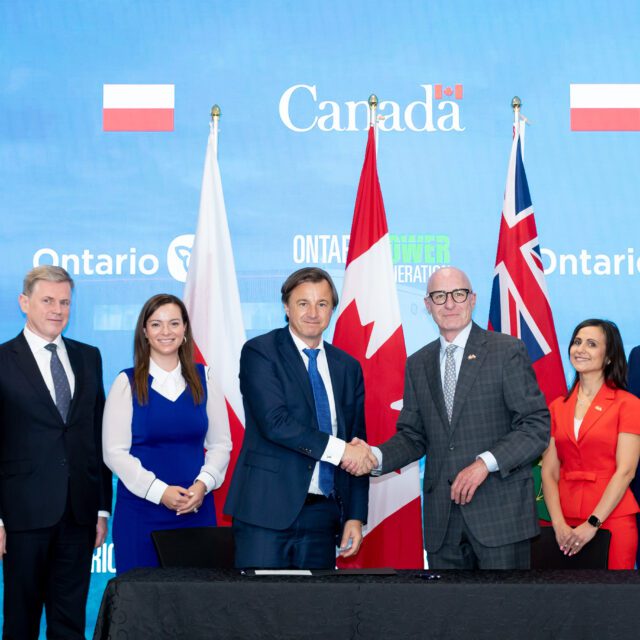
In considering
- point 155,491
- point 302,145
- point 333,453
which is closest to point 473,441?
point 333,453

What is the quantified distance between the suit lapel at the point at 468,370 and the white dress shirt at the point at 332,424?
15.8 inches

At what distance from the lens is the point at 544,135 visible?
453 centimetres

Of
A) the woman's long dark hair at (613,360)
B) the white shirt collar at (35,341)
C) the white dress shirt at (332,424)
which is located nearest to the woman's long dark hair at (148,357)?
the white shirt collar at (35,341)

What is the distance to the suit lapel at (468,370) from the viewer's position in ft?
8.98

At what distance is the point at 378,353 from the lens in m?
4.06

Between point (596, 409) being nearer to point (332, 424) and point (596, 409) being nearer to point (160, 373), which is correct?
point (332, 424)

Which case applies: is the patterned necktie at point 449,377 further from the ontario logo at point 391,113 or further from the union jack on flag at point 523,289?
the ontario logo at point 391,113

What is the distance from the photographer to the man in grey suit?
2.61m

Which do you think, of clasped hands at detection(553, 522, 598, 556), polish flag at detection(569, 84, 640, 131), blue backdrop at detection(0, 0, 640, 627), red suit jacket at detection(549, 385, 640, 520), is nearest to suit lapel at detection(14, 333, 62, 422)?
blue backdrop at detection(0, 0, 640, 627)

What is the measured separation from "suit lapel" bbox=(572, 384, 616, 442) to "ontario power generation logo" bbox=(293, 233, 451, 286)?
1407mm

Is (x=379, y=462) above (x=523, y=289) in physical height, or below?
below

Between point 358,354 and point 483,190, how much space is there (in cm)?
125

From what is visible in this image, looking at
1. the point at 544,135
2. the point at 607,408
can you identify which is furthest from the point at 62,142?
the point at 607,408

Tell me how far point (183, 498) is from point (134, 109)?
8.28 ft
